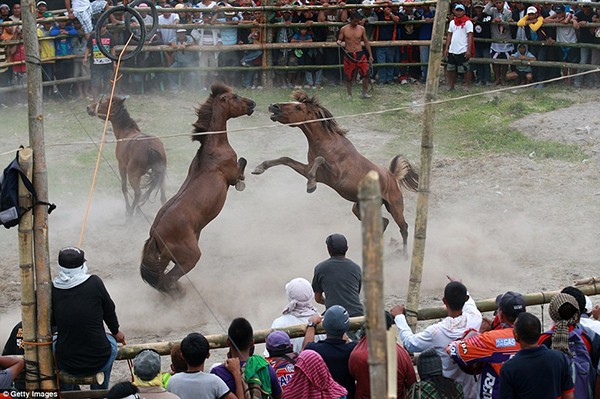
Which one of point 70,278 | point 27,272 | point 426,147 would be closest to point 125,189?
point 70,278

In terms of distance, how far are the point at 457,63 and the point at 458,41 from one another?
448 mm

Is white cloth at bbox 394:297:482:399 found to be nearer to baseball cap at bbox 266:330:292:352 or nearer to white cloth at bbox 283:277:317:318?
baseball cap at bbox 266:330:292:352

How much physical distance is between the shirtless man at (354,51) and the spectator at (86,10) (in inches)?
175

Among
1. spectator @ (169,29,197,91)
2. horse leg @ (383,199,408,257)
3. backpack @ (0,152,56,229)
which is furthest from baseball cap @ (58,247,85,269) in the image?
spectator @ (169,29,197,91)

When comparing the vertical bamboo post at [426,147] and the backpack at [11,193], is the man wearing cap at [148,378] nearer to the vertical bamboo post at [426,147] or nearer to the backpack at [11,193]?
the backpack at [11,193]

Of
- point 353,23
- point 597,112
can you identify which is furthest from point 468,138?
point 353,23

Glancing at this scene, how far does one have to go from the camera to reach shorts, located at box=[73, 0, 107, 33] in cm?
1806

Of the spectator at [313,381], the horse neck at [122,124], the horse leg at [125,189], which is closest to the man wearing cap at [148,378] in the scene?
the spectator at [313,381]

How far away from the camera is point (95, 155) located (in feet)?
51.1

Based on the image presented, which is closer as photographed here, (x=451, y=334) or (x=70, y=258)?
(x=451, y=334)

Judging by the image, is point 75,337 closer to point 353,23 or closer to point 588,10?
point 353,23

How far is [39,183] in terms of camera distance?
253 inches

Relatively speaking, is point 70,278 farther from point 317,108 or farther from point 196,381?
point 317,108

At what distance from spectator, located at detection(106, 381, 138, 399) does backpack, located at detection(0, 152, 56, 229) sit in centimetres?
154
